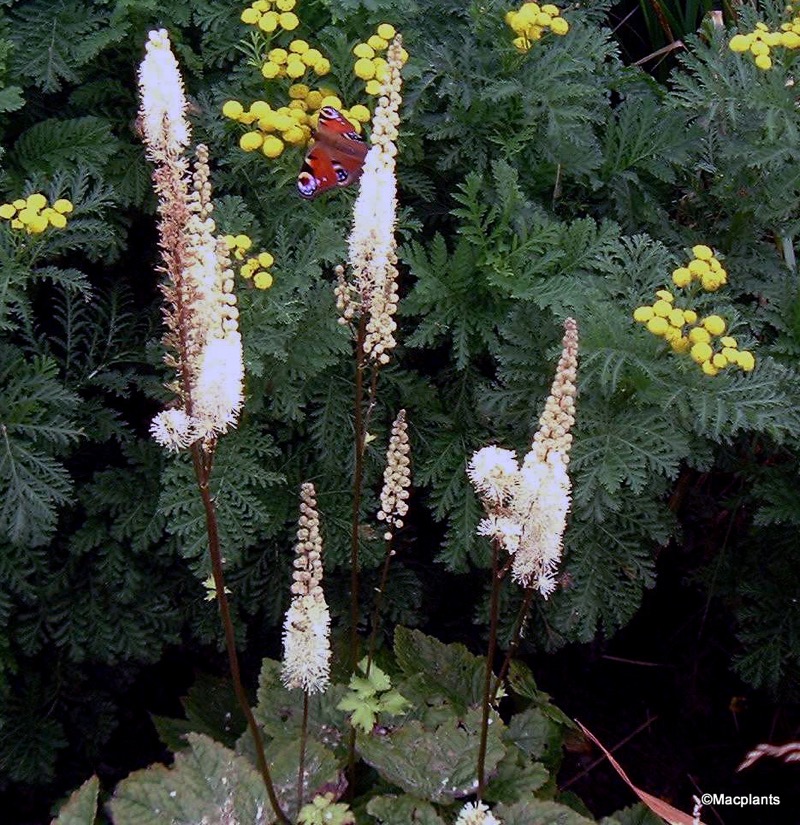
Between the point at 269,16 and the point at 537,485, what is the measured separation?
175 centimetres

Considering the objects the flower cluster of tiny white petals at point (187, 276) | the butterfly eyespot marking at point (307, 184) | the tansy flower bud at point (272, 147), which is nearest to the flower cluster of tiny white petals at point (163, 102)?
the flower cluster of tiny white petals at point (187, 276)

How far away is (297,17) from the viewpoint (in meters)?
3.04

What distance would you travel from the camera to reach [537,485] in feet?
5.43

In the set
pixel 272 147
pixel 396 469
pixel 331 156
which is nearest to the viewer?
pixel 396 469

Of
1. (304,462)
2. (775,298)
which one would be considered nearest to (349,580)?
(304,462)

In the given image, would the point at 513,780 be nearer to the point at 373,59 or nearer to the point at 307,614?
the point at 307,614

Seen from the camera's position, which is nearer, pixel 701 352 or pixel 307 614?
pixel 307 614

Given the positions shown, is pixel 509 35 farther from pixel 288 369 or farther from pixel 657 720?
pixel 657 720

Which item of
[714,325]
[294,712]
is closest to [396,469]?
[294,712]

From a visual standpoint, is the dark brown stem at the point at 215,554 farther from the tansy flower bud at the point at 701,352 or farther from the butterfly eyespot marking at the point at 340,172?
the tansy flower bud at the point at 701,352

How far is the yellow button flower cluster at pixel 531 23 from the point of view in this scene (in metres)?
2.84

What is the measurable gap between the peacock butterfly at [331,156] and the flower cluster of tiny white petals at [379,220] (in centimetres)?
68

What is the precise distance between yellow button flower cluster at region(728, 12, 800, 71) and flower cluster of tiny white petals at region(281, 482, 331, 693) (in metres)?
1.80

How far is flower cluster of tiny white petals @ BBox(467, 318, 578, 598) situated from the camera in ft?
5.30
